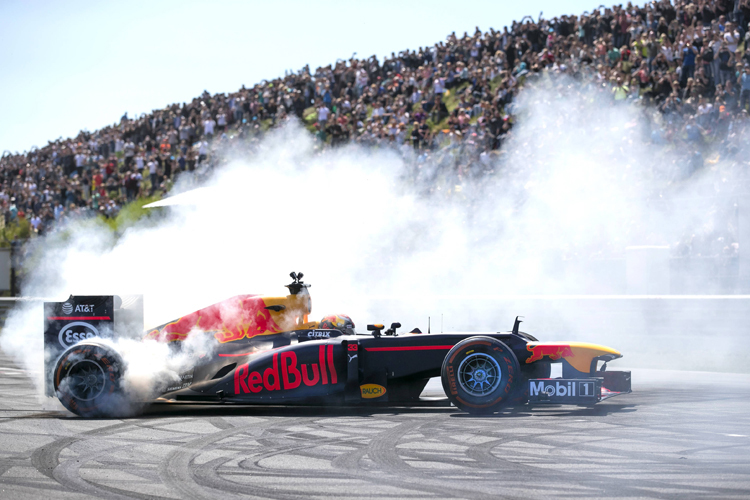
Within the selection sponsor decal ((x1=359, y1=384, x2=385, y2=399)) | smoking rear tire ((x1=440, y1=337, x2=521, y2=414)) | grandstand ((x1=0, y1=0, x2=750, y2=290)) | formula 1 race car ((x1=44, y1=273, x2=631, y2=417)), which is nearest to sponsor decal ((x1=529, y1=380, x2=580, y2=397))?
formula 1 race car ((x1=44, y1=273, x2=631, y2=417))

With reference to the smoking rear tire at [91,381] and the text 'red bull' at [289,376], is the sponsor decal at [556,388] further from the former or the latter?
the smoking rear tire at [91,381]

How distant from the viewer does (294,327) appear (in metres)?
8.70

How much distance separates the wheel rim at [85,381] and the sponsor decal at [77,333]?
83 centimetres

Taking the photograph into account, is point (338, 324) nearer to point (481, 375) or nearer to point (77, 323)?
point (481, 375)

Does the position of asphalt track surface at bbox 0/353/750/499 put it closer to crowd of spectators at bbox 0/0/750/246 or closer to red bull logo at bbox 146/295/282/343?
red bull logo at bbox 146/295/282/343

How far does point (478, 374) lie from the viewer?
7.54 metres

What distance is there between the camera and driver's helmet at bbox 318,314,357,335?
349 inches

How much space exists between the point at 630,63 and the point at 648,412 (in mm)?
12193

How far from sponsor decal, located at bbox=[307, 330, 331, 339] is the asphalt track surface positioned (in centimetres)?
77

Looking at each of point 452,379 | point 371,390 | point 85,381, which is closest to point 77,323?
point 85,381

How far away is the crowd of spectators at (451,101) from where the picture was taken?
16.0m

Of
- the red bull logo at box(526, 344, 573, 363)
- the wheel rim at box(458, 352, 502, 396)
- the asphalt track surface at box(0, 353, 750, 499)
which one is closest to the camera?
the asphalt track surface at box(0, 353, 750, 499)

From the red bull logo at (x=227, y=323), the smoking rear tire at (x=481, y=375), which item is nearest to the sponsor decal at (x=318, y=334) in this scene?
the red bull logo at (x=227, y=323)

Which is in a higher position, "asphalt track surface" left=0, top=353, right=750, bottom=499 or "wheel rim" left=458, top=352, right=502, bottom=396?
"wheel rim" left=458, top=352, right=502, bottom=396
